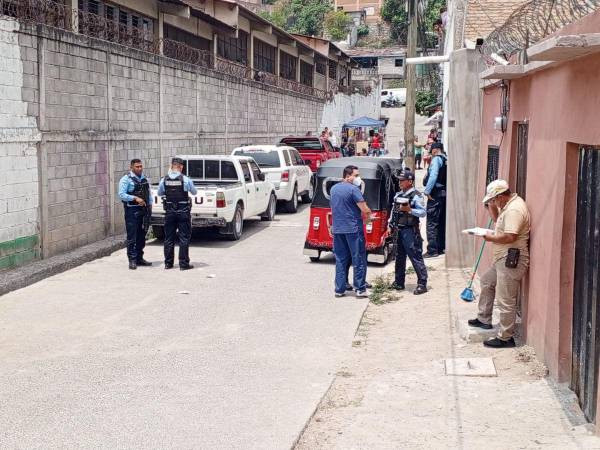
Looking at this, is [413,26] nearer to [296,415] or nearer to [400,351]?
[400,351]

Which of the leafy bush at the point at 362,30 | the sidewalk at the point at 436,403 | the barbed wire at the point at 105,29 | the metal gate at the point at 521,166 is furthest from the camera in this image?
the leafy bush at the point at 362,30

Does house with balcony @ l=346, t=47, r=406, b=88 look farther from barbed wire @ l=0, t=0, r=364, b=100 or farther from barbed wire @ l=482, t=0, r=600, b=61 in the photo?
barbed wire @ l=482, t=0, r=600, b=61

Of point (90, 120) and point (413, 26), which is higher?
point (413, 26)

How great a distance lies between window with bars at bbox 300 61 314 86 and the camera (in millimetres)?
43162

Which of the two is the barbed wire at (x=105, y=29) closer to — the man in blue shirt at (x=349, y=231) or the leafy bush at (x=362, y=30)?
the man in blue shirt at (x=349, y=231)

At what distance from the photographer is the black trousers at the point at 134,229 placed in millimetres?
12727

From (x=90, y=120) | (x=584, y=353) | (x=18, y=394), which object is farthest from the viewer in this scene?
(x=90, y=120)

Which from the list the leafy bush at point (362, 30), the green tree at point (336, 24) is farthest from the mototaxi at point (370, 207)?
the leafy bush at point (362, 30)

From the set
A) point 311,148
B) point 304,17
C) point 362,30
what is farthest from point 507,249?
point 362,30

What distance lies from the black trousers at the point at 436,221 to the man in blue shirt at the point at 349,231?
3332 mm

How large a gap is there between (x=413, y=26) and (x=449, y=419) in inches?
669

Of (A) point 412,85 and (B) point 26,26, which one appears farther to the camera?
(A) point 412,85

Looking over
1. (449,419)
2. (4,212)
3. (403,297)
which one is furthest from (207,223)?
(449,419)

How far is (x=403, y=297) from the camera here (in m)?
11.0
